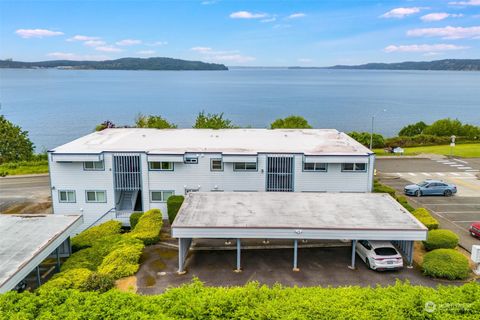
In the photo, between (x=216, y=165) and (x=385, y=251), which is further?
(x=216, y=165)

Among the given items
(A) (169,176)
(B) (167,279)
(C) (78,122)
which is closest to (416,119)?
(C) (78,122)

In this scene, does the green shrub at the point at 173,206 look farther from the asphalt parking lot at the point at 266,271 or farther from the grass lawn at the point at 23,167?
the grass lawn at the point at 23,167

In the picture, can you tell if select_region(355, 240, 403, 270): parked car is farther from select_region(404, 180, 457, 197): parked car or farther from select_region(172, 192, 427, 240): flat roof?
select_region(404, 180, 457, 197): parked car

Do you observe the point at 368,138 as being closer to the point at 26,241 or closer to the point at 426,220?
the point at 426,220

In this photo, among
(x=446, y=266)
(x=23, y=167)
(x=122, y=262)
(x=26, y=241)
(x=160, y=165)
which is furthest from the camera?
(x=23, y=167)

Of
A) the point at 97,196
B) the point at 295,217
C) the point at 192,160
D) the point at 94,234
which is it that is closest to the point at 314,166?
the point at 295,217

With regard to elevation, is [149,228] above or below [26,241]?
below

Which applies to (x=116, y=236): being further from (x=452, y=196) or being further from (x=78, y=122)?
(x=78, y=122)

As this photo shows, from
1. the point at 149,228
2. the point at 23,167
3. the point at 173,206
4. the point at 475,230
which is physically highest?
the point at 173,206
